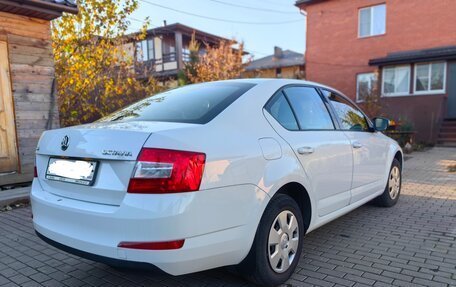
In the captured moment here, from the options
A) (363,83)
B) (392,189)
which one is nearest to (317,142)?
(392,189)

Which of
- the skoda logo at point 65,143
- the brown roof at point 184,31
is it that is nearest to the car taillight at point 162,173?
the skoda logo at point 65,143

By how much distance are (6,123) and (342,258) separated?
19.5 feet

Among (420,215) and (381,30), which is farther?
(381,30)

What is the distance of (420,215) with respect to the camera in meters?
4.92

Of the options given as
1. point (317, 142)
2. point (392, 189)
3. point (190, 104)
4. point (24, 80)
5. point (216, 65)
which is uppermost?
point (216, 65)

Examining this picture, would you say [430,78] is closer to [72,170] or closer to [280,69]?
[280,69]

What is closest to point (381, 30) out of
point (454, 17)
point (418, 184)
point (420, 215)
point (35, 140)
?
point (454, 17)

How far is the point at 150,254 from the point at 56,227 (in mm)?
865

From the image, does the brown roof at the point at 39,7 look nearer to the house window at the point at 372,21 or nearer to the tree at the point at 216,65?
the tree at the point at 216,65

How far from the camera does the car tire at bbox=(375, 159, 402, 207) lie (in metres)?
5.14

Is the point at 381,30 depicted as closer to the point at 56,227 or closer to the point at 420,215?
the point at 420,215

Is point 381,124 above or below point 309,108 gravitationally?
below

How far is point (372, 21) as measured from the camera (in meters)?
17.9

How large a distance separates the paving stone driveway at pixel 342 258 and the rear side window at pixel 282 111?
130 centimetres
